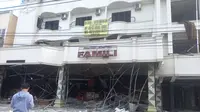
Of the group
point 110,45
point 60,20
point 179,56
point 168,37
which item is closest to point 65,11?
point 60,20

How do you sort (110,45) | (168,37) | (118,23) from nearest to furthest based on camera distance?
(110,45), (168,37), (118,23)

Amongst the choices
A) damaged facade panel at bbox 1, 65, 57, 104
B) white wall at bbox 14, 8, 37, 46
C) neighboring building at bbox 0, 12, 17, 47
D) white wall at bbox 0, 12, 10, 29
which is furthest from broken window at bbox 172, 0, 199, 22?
white wall at bbox 0, 12, 10, 29

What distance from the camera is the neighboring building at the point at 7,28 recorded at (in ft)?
71.6

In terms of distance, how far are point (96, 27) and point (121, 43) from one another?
457cm

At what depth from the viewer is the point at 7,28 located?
21859 mm

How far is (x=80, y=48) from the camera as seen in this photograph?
16.5 m

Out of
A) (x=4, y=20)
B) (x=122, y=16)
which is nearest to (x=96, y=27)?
(x=122, y=16)

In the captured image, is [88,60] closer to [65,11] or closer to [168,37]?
[168,37]

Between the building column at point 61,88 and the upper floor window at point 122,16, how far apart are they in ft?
21.6

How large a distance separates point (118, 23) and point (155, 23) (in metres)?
3.00

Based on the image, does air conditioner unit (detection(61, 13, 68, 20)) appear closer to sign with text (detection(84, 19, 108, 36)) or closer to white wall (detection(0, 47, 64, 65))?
sign with text (detection(84, 19, 108, 36))

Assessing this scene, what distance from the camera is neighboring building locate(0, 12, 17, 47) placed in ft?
71.6

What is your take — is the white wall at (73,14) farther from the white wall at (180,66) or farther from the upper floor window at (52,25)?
the white wall at (180,66)

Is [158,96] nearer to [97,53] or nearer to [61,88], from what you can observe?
[97,53]
